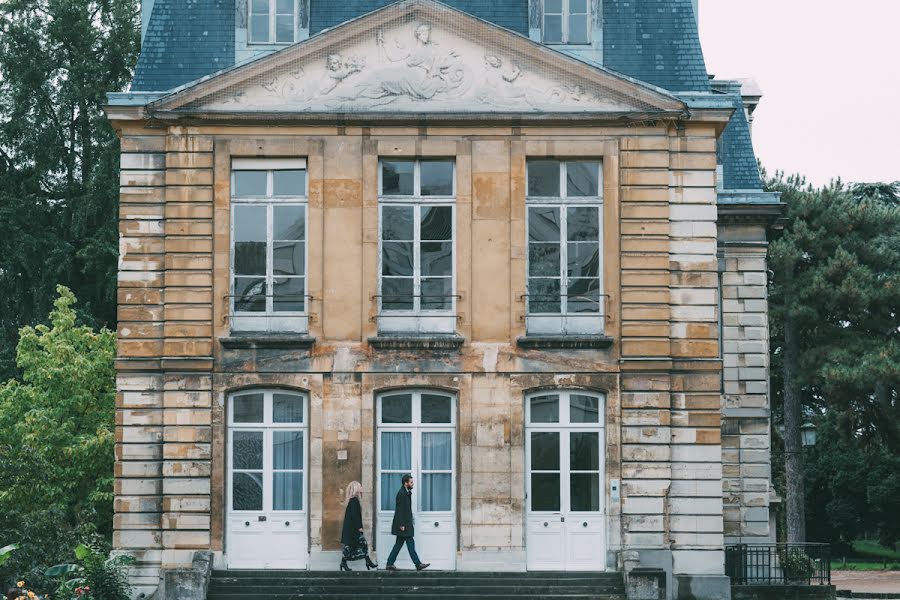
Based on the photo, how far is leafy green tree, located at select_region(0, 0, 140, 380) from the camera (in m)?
41.9

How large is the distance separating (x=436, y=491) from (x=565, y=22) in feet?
27.8

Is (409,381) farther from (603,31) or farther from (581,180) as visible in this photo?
(603,31)

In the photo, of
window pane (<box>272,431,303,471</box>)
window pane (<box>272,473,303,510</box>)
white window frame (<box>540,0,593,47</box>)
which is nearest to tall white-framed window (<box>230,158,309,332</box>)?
window pane (<box>272,431,303,471</box>)

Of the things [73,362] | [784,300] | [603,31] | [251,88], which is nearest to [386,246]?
[251,88]

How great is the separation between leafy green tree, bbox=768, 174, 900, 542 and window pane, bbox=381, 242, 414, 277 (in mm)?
21072

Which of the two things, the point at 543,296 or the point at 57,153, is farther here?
the point at 57,153

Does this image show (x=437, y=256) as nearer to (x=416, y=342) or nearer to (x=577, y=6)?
(x=416, y=342)

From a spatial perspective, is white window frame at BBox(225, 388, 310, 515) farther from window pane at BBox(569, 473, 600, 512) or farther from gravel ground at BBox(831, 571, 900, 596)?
gravel ground at BBox(831, 571, 900, 596)

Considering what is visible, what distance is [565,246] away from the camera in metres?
26.5

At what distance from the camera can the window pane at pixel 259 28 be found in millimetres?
27688

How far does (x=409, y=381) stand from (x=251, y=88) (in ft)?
17.8

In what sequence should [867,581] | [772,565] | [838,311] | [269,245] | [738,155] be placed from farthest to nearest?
1. [838,311]
2. [867,581]
3. [738,155]
4. [772,565]
5. [269,245]

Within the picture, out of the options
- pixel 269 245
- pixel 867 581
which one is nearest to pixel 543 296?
pixel 269 245

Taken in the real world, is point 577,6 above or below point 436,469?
above
